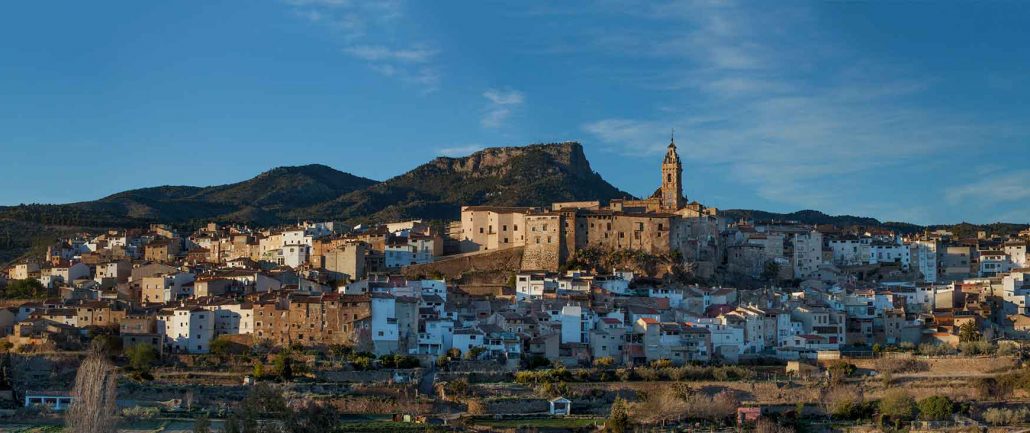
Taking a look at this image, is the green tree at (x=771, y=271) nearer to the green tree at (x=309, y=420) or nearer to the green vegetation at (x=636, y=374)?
the green vegetation at (x=636, y=374)

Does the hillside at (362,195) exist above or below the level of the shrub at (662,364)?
above

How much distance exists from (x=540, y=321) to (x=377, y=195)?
47.8 metres

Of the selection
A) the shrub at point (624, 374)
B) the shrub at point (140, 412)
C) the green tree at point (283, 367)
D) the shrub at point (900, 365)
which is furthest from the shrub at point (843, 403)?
the shrub at point (140, 412)

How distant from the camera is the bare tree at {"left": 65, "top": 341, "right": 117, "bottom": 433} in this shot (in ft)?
102

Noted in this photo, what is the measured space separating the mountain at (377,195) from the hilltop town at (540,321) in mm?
17466

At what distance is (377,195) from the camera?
92125mm

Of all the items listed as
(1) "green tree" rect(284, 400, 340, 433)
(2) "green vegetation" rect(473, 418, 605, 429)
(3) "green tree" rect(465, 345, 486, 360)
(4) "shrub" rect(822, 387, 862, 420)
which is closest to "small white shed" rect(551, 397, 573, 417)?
(2) "green vegetation" rect(473, 418, 605, 429)

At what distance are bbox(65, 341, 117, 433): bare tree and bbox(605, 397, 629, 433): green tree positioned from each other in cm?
1228

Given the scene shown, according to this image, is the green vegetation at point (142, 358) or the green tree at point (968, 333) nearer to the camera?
the green vegetation at point (142, 358)

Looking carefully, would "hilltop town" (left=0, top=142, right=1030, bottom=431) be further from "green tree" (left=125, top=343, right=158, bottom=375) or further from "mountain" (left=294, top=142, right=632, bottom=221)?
"mountain" (left=294, top=142, right=632, bottom=221)

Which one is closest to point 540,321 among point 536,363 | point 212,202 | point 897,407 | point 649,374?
point 536,363

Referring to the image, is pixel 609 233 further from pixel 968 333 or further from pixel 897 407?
pixel 897 407

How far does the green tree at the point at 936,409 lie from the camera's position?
37.5m

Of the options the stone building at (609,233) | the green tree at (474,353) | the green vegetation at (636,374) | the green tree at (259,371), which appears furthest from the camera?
the stone building at (609,233)
